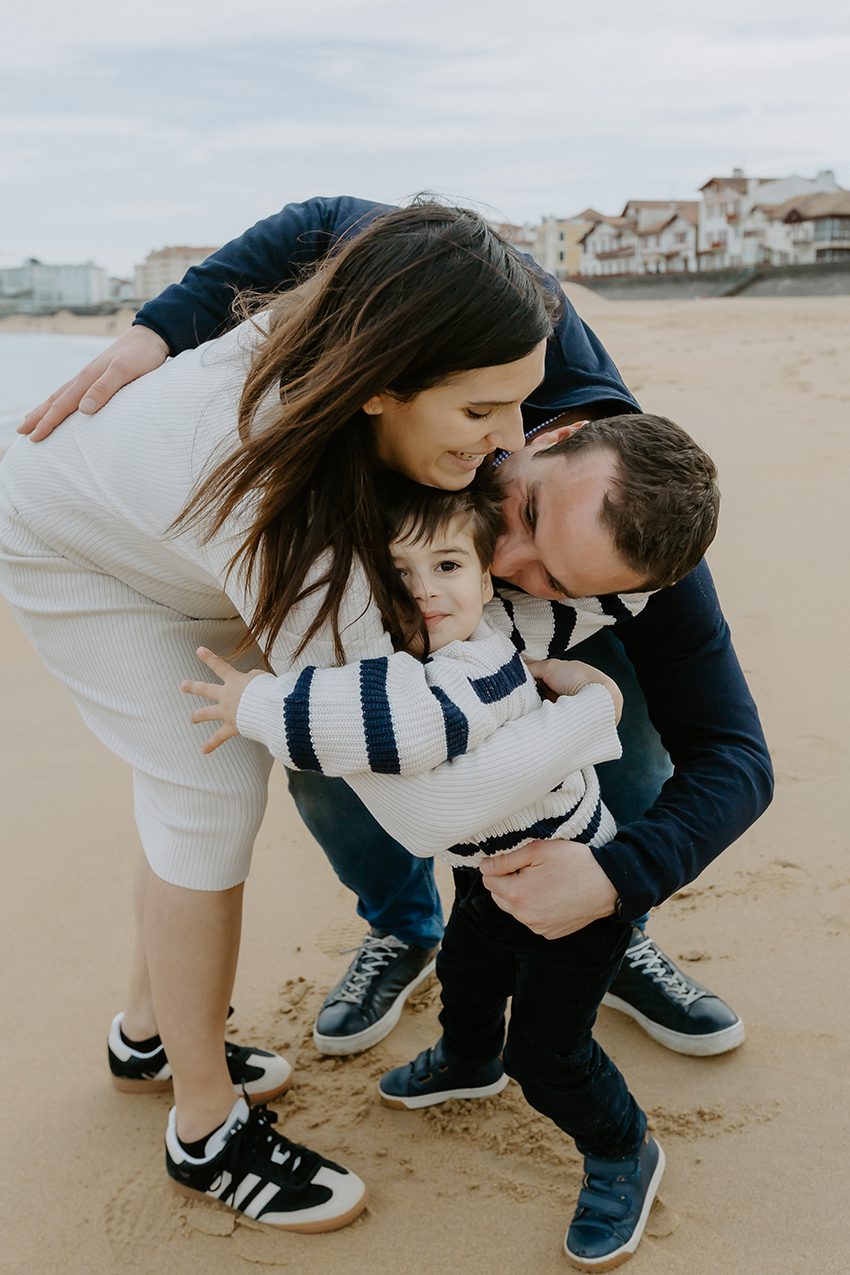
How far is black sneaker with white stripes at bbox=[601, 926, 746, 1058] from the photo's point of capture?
6.52 feet

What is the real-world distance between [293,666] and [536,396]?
1.99 ft

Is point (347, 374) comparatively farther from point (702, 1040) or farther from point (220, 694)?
point (702, 1040)

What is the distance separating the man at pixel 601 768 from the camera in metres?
1.56

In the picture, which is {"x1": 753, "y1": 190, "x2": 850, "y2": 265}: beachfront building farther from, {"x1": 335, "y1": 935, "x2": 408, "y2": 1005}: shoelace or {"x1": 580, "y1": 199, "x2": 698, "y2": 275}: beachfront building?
{"x1": 335, "y1": 935, "x2": 408, "y2": 1005}: shoelace

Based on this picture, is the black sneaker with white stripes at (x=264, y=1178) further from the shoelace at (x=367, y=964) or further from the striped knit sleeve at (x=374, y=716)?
the striped knit sleeve at (x=374, y=716)

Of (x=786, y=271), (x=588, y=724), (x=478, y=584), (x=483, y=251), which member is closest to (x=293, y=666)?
(x=478, y=584)

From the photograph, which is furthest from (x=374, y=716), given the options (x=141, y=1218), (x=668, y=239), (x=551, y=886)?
(x=668, y=239)

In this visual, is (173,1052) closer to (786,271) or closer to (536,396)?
(536,396)

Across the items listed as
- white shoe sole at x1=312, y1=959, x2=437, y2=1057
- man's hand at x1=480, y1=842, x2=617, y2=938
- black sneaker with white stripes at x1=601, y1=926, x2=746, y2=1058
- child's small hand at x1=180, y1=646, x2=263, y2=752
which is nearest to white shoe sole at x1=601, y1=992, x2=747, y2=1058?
black sneaker with white stripes at x1=601, y1=926, x2=746, y2=1058

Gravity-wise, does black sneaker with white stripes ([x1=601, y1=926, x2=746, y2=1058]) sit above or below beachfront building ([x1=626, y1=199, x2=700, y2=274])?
below

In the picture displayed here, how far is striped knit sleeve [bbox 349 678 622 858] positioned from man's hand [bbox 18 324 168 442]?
0.68m

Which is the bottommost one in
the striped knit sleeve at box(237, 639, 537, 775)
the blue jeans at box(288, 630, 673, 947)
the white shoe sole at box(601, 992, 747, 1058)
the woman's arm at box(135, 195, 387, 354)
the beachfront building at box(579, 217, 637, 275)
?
the white shoe sole at box(601, 992, 747, 1058)

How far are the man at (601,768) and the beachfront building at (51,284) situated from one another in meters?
71.7

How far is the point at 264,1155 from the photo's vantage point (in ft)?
5.69
